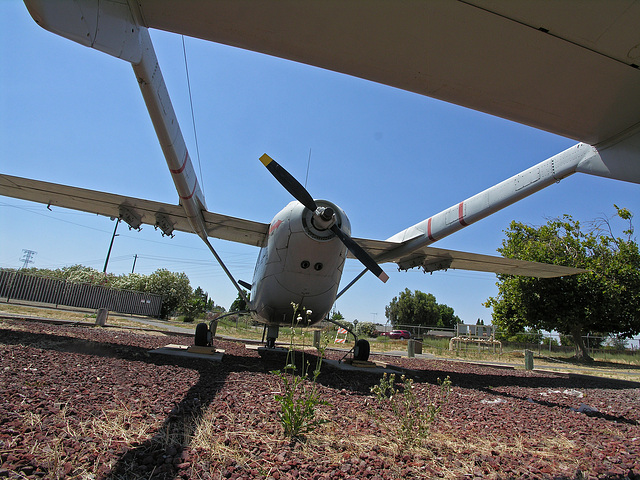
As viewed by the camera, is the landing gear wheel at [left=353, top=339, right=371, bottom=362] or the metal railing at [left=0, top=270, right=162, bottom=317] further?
the metal railing at [left=0, top=270, right=162, bottom=317]

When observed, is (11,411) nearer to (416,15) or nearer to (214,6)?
(214,6)

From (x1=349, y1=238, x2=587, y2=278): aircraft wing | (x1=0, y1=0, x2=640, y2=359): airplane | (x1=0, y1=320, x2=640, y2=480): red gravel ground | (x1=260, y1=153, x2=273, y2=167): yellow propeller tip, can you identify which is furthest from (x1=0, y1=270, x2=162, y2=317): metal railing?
(x1=0, y1=0, x2=640, y2=359): airplane

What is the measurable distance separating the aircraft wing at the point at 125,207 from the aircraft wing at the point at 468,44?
6.20m

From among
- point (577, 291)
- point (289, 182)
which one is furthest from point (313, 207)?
point (577, 291)

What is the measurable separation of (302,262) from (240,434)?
392 centimetres

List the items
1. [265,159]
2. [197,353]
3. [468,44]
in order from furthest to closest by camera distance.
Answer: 1. [197,353]
2. [265,159]
3. [468,44]

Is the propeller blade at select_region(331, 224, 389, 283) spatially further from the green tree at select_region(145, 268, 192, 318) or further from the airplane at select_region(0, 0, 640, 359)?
the green tree at select_region(145, 268, 192, 318)

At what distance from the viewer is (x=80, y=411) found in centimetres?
276

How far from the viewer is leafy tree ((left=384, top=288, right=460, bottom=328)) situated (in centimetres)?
7194

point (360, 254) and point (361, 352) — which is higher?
point (360, 254)

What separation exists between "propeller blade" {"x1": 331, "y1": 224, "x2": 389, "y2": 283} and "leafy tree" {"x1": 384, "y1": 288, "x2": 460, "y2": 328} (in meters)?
68.7

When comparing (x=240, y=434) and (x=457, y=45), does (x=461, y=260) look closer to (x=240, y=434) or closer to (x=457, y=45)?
(x=240, y=434)

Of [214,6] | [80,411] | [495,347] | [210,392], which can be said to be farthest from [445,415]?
[495,347]

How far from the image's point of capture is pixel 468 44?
5.98 feet
